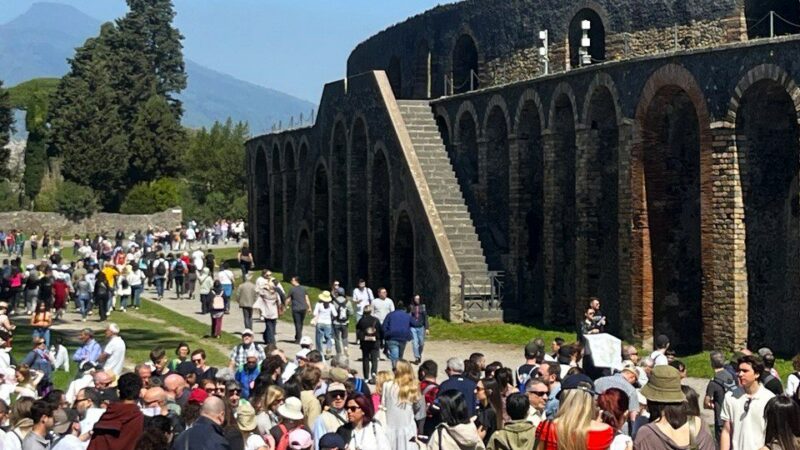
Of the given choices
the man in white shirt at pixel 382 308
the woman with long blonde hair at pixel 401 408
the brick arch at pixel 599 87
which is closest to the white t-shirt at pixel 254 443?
the woman with long blonde hair at pixel 401 408

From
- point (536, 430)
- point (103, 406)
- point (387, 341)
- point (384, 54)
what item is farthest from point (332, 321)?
point (384, 54)

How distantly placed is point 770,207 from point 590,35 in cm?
1142

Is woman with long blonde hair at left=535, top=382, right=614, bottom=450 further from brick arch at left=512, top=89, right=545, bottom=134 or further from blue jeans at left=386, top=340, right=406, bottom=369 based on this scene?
brick arch at left=512, top=89, right=545, bottom=134

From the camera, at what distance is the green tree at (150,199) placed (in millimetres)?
78062

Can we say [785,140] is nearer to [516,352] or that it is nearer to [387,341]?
[516,352]

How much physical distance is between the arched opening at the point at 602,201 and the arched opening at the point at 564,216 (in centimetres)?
159

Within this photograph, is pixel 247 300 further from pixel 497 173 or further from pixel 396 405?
pixel 396 405

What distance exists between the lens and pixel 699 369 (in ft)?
82.3

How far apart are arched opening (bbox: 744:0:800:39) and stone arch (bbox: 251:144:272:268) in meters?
31.9

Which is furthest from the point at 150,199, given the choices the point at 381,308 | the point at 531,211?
the point at 381,308

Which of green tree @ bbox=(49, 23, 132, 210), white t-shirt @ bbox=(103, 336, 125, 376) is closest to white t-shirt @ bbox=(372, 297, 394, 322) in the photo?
white t-shirt @ bbox=(103, 336, 125, 376)

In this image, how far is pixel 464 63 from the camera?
139ft

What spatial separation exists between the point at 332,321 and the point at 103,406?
506 inches

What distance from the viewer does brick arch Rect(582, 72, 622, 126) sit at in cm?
2959
